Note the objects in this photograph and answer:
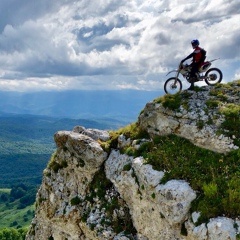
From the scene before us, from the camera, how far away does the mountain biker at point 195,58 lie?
925 inches

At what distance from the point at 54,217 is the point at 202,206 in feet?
40.2

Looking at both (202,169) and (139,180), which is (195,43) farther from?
(139,180)

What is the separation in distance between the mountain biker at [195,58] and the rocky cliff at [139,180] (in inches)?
81.2

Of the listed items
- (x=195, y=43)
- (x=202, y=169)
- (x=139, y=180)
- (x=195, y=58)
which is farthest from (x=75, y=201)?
(x=195, y=43)

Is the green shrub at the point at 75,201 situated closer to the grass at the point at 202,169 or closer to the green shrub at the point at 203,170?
the grass at the point at 202,169

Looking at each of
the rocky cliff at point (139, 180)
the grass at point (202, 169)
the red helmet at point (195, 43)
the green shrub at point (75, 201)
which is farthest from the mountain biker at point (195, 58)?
the green shrub at point (75, 201)

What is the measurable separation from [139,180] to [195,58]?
11508 mm

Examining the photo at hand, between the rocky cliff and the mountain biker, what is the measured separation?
2062 mm

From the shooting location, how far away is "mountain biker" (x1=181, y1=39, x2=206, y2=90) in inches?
925

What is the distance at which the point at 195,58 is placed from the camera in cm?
2378

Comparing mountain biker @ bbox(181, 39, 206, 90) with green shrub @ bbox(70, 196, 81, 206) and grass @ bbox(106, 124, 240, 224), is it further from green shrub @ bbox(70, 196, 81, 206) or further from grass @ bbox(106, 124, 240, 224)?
green shrub @ bbox(70, 196, 81, 206)

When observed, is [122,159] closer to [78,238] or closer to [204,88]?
[78,238]

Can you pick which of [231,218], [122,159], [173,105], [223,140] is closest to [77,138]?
[122,159]

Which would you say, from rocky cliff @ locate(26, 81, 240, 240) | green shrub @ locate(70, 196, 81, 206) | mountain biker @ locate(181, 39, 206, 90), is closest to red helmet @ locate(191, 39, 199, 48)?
mountain biker @ locate(181, 39, 206, 90)
